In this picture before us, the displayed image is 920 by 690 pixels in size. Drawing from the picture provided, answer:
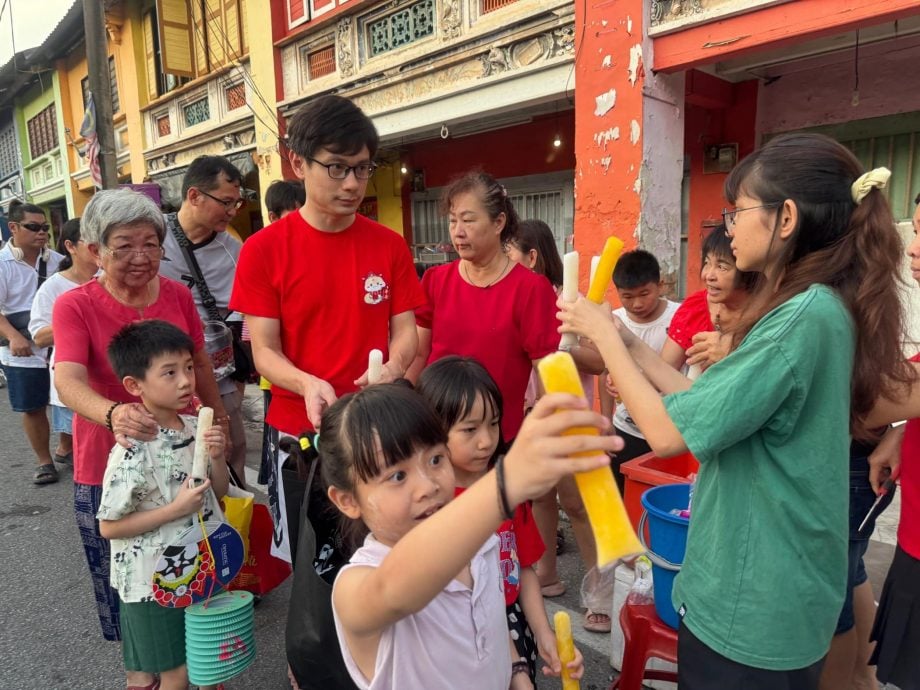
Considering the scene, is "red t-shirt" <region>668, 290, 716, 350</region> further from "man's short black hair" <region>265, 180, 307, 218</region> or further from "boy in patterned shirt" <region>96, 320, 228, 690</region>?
"man's short black hair" <region>265, 180, 307, 218</region>

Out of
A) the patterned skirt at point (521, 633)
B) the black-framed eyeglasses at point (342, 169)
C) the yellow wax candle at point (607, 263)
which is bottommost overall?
the patterned skirt at point (521, 633)

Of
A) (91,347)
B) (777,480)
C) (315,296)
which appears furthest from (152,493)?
(777,480)

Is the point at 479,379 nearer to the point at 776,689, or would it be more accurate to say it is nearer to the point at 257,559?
the point at 776,689

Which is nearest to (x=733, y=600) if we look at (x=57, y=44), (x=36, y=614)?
(x=36, y=614)

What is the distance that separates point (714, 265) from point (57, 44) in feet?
56.8

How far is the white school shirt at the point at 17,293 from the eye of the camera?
4.93m

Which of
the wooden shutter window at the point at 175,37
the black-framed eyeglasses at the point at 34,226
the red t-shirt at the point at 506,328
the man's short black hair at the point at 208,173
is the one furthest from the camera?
the wooden shutter window at the point at 175,37

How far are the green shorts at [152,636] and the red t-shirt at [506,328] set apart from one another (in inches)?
54.9

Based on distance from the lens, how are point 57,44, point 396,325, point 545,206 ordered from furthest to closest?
point 57,44 < point 545,206 < point 396,325

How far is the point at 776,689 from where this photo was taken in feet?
4.35

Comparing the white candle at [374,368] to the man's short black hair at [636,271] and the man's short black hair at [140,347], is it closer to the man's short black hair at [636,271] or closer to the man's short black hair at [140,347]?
the man's short black hair at [140,347]

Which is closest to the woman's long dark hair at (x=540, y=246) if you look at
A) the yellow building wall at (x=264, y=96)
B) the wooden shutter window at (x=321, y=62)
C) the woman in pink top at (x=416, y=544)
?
the woman in pink top at (x=416, y=544)

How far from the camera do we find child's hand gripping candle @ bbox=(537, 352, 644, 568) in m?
0.76

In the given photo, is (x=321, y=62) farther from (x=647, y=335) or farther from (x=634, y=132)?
(x=647, y=335)
